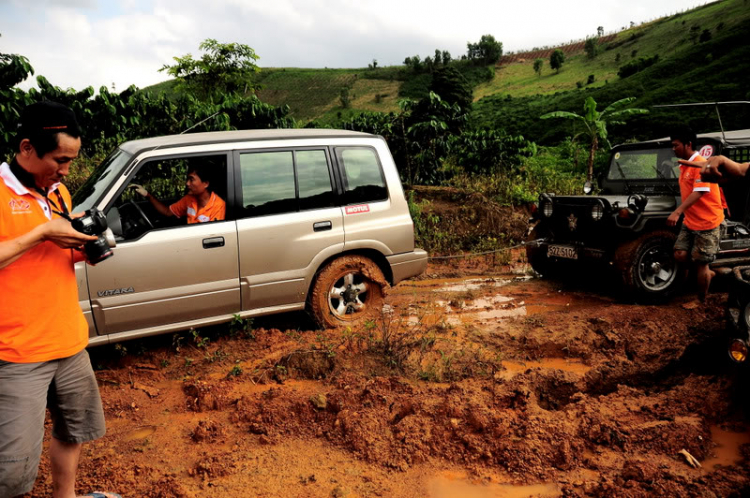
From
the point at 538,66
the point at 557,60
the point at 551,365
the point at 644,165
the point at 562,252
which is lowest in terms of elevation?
the point at 551,365

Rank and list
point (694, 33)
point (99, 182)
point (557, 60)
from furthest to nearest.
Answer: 1. point (557, 60)
2. point (694, 33)
3. point (99, 182)

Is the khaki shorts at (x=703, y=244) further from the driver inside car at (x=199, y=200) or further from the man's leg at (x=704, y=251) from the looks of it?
the driver inside car at (x=199, y=200)

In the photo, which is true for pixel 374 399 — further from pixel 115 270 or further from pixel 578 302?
pixel 578 302

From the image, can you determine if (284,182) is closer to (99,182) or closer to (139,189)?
(139,189)

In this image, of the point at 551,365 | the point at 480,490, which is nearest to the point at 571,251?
the point at 551,365

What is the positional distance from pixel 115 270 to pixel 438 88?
1322 inches

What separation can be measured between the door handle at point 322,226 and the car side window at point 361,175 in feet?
1.00

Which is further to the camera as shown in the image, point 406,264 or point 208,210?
point 406,264

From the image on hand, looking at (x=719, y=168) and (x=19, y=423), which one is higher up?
(x=719, y=168)

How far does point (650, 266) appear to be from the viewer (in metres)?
6.64

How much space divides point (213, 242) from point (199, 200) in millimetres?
540

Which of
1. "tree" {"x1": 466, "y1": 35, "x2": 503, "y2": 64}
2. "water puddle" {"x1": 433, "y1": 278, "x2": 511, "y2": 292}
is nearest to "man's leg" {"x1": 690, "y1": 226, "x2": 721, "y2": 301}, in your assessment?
"water puddle" {"x1": 433, "y1": 278, "x2": 511, "y2": 292}

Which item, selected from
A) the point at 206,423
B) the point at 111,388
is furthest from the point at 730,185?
the point at 111,388

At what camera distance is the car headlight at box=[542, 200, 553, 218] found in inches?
287
